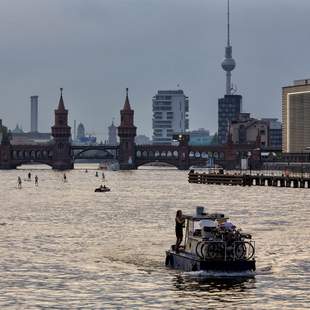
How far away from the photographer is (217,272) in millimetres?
68875

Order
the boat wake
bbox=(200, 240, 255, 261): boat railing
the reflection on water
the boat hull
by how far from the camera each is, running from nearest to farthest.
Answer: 1. the reflection on water
2. bbox=(200, 240, 255, 261): boat railing
3. the boat hull
4. the boat wake

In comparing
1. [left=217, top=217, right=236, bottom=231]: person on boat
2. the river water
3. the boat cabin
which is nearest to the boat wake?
the river water

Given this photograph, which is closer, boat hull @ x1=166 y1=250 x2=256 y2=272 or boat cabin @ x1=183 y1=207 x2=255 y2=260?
boat cabin @ x1=183 y1=207 x2=255 y2=260

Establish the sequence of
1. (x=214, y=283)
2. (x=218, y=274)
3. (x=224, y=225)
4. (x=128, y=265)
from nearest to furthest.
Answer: (x=214, y=283)
(x=218, y=274)
(x=224, y=225)
(x=128, y=265)

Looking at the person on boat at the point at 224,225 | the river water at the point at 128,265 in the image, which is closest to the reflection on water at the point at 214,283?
the river water at the point at 128,265

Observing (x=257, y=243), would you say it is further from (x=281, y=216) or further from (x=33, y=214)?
(x=33, y=214)

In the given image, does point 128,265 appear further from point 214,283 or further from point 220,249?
point 214,283

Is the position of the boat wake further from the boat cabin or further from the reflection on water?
the boat cabin

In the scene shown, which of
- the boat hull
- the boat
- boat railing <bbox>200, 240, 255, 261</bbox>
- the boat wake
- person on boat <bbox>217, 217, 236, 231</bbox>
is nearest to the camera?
boat railing <bbox>200, 240, 255, 261</bbox>

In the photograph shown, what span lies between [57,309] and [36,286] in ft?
25.7

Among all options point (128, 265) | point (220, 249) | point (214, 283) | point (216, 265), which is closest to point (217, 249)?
point (220, 249)

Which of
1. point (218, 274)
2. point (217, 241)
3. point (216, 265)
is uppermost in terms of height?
point (217, 241)

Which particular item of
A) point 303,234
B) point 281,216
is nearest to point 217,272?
point 303,234

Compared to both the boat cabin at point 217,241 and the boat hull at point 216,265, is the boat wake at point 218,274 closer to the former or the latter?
the boat hull at point 216,265
